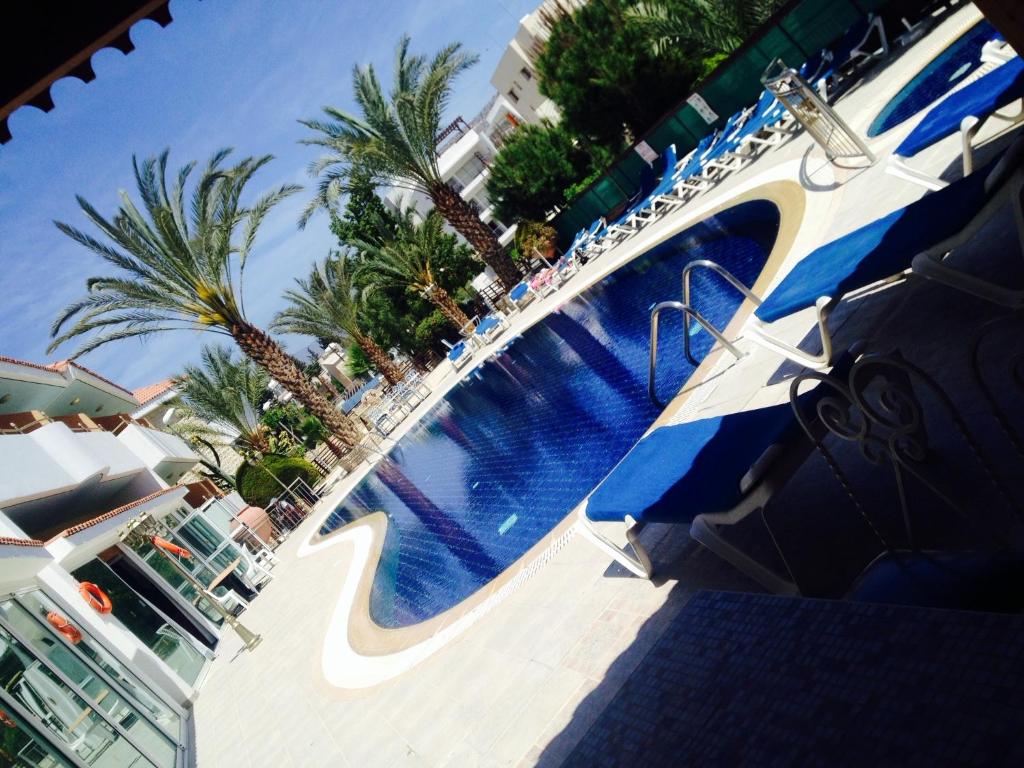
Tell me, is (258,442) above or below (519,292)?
above

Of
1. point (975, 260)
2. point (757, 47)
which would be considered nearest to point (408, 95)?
point (757, 47)

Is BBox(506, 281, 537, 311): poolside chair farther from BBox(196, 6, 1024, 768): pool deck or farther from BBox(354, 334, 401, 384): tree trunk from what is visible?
BBox(196, 6, 1024, 768): pool deck

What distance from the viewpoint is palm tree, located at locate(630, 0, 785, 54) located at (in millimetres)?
19875

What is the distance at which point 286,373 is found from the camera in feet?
71.9

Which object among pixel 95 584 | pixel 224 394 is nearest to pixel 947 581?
pixel 95 584

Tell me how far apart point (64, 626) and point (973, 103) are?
12.1 m

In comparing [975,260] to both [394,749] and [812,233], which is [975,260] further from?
[394,749]

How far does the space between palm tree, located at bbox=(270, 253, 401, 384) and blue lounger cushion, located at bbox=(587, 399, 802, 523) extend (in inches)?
1019

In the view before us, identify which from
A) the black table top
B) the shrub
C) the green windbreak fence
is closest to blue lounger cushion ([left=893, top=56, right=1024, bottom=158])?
the black table top

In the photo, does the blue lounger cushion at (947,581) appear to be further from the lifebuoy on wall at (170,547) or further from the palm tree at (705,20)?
the palm tree at (705,20)

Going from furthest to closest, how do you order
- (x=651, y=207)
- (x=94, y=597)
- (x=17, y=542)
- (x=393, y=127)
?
1. (x=393, y=127)
2. (x=651, y=207)
3. (x=94, y=597)
4. (x=17, y=542)

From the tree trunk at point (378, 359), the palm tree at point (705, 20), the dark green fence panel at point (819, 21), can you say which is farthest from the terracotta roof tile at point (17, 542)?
the tree trunk at point (378, 359)

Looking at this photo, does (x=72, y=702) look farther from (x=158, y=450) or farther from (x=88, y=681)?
(x=158, y=450)

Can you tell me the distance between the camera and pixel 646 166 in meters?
23.8
